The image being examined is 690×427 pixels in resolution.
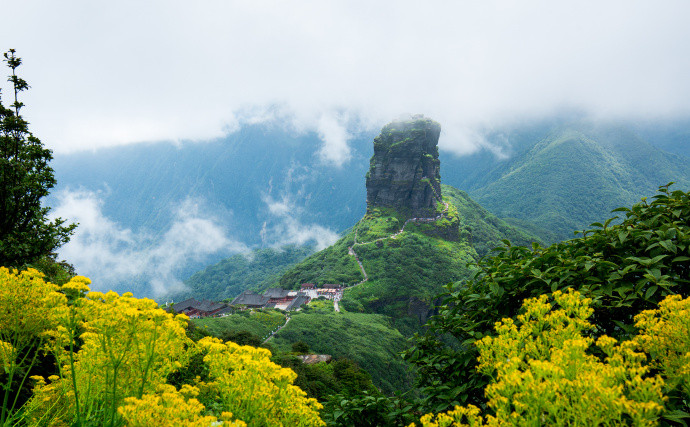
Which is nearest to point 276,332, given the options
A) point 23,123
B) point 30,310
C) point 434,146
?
point 23,123

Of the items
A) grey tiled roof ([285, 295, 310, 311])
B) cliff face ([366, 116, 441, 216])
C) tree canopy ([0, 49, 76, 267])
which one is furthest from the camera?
cliff face ([366, 116, 441, 216])

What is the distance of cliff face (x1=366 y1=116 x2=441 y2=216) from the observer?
125 m

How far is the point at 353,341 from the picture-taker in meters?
57.8

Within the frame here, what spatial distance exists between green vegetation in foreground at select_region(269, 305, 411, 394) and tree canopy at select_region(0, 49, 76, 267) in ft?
133

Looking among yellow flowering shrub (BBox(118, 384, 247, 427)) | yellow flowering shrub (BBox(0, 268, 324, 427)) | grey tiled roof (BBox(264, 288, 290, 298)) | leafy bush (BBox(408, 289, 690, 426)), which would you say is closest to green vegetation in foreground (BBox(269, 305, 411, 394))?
grey tiled roof (BBox(264, 288, 290, 298))

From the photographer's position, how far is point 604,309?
3795mm

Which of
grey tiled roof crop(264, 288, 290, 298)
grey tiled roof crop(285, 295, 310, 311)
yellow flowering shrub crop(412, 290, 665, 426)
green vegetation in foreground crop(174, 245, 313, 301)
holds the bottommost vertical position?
yellow flowering shrub crop(412, 290, 665, 426)

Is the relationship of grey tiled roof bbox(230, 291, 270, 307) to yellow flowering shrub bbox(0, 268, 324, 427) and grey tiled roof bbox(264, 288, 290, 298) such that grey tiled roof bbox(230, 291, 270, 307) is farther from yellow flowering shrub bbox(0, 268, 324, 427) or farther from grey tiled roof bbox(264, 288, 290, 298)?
yellow flowering shrub bbox(0, 268, 324, 427)

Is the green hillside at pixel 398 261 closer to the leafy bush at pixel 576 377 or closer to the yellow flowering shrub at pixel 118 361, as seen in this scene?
the yellow flowering shrub at pixel 118 361

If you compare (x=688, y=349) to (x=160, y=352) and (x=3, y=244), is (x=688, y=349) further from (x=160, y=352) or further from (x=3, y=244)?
(x=3, y=244)

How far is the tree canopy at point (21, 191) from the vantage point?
9.11 meters

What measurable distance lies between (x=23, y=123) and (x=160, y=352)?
469 inches

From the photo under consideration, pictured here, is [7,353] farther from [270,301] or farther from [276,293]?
[276,293]

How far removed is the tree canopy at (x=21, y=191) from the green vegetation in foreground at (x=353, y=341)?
133 ft
